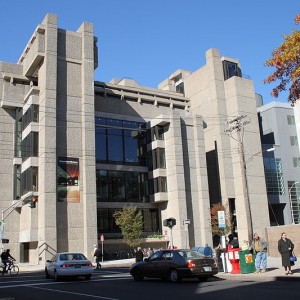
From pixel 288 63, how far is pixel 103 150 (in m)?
40.5

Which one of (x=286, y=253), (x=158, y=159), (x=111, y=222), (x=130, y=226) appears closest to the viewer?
(x=286, y=253)

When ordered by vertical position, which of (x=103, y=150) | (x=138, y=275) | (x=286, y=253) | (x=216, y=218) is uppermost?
(x=103, y=150)

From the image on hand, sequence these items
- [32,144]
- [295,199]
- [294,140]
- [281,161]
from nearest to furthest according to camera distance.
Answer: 1. [32,144]
2. [295,199]
3. [281,161]
4. [294,140]

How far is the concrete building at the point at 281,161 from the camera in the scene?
203 feet

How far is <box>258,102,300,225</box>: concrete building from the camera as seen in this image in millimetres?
61750

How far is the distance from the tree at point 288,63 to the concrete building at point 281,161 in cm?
4986

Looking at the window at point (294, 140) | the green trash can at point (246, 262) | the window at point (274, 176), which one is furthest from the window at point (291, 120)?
the green trash can at point (246, 262)

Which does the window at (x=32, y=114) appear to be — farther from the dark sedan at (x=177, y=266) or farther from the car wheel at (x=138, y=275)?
the dark sedan at (x=177, y=266)

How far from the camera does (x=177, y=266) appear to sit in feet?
57.9

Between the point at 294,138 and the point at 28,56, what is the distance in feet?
134

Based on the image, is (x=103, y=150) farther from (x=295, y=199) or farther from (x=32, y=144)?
(x=295, y=199)

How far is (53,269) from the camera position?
21.5 metres

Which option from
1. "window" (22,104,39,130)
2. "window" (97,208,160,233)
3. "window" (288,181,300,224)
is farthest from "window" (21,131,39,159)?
"window" (288,181,300,224)

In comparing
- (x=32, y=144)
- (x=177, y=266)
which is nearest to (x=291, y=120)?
(x=32, y=144)
